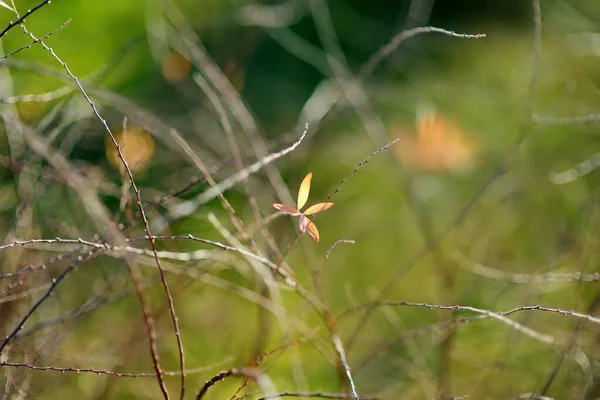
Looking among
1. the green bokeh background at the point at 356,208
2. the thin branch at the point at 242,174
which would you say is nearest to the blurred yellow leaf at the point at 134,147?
the green bokeh background at the point at 356,208

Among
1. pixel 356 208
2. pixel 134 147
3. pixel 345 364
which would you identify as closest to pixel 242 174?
pixel 345 364

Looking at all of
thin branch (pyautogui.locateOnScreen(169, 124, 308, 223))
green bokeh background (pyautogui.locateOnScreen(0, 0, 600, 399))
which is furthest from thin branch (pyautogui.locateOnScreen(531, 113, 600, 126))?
thin branch (pyautogui.locateOnScreen(169, 124, 308, 223))

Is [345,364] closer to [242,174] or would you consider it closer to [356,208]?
[242,174]

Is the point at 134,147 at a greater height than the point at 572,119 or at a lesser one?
greater

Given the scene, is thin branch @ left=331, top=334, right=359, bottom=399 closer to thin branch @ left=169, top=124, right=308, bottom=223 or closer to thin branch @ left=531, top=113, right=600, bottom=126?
thin branch @ left=169, top=124, right=308, bottom=223

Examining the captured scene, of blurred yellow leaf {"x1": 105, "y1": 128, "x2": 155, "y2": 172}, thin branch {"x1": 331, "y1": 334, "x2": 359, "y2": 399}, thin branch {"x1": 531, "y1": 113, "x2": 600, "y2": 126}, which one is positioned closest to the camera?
thin branch {"x1": 331, "y1": 334, "x2": 359, "y2": 399}

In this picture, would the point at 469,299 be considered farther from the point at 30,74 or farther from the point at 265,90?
the point at 30,74

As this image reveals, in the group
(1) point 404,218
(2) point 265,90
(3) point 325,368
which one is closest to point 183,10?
(2) point 265,90

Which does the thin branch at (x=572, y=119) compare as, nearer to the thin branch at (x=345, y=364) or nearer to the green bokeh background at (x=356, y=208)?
the green bokeh background at (x=356, y=208)
